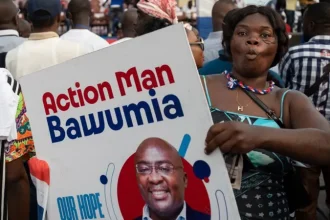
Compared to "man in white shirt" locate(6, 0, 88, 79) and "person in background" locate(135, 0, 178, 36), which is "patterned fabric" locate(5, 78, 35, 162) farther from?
"man in white shirt" locate(6, 0, 88, 79)

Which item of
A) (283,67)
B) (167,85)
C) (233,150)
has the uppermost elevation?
(167,85)

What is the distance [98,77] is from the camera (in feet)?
6.93

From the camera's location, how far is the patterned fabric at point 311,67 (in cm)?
456

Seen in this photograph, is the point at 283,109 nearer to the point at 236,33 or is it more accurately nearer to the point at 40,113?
the point at 236,33

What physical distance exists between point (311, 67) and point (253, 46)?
2.44 meters

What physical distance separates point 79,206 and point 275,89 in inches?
30.0

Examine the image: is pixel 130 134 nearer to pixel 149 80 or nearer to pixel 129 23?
pixel 149 80

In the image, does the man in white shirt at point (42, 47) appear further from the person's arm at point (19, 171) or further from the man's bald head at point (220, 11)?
the man's bald head at point (220, 11)

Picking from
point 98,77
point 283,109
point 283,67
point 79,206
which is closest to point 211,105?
point 283,109

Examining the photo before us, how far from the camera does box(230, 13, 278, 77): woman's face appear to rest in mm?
2250

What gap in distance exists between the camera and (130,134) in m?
2.06

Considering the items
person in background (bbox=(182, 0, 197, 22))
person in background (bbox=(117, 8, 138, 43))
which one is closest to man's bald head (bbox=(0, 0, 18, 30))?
person in background (bbox=(117, 8, 138, 43))

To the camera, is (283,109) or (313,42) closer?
(283,109)

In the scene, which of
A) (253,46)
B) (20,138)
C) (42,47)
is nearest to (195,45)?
(253,46)
